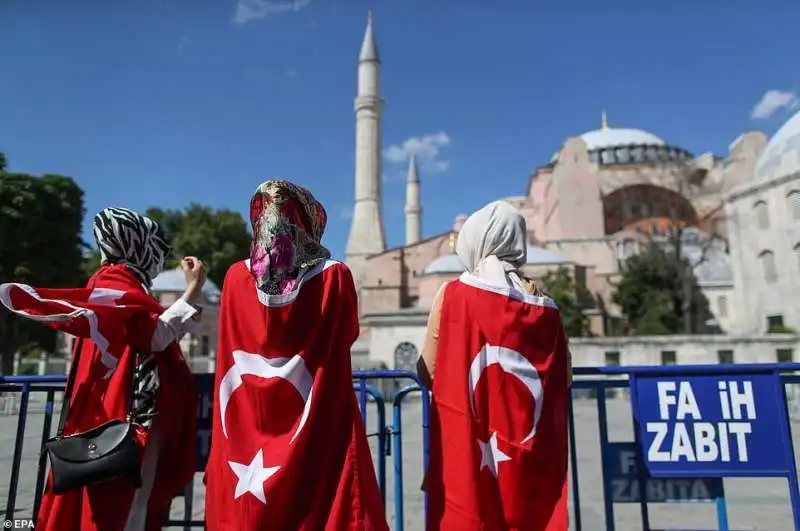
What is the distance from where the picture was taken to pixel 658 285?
25781 mm

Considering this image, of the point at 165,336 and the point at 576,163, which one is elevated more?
the point at 576,163

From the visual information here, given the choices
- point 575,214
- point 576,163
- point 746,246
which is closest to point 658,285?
point 746,246

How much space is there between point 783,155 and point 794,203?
101 inches

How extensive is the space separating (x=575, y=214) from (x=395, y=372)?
33312 millimetres

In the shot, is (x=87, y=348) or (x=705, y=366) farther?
A: (x=705, y=366)

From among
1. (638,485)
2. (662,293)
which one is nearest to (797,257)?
(662,293)

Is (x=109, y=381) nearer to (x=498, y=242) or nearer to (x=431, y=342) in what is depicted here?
(x=431, y=342)

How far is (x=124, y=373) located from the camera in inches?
88.0

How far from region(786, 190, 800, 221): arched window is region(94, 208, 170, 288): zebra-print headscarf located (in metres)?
26.8

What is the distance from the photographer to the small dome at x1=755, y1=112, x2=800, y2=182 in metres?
23.4

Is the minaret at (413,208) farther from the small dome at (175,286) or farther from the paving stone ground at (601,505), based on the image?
the paving stone ground at (601,505)

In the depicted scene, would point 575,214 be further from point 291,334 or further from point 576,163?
point 291,334

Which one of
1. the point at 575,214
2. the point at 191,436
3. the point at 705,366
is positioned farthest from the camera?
the point at 575,214

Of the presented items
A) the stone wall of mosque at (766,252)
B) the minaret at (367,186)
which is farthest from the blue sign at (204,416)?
the minaret at (367,186)
